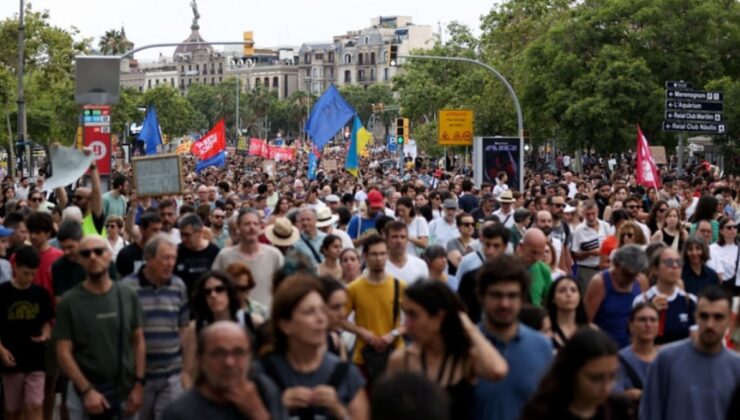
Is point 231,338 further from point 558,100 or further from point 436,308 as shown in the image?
point 558,100

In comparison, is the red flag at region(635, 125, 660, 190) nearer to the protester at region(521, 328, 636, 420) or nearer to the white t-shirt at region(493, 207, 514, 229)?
the white t-shirt at region(493, 207, 514, 229)

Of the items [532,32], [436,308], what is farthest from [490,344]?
[532,32]

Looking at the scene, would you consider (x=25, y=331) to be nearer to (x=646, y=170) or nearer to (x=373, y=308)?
(x=373, y=308)

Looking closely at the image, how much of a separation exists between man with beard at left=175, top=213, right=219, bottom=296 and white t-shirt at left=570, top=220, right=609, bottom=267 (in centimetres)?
534

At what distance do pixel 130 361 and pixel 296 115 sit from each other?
182 m

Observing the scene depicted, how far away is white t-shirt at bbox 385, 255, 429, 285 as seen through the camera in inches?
410

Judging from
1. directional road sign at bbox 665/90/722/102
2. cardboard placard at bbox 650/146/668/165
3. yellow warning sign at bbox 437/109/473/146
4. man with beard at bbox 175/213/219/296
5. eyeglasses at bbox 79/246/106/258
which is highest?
directional road sign at bbox 665/90/722/102

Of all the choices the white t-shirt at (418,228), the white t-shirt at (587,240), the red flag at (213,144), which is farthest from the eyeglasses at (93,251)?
the red flag at (213,144)

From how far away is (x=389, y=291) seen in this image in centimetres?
949

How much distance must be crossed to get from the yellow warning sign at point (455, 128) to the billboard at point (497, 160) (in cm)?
1658

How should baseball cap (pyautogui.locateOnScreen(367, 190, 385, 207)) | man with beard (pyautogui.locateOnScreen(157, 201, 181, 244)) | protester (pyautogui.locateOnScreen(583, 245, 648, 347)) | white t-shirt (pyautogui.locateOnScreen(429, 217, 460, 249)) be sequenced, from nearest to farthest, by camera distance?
protester (pyautogui.locateOnScreen(583, 245, 648, 347)) → man with beard (pyautogui.locateOnScreen(157, 201, 181, 244)) → white t-shirt (pyautogui.locateOnScreen(429, 217, 460, 249)) → baseball cap (pyautogui.locateOnScreen(367, 190, 385, 207))

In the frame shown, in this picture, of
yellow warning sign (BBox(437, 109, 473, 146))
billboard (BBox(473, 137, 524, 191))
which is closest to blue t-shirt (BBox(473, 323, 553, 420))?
billboard (BBox(473, 137, 524, 191))

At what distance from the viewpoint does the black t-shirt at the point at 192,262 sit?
1071 cm

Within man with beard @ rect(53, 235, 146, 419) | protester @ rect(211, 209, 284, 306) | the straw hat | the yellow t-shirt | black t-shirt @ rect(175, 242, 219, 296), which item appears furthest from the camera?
the straw hat
